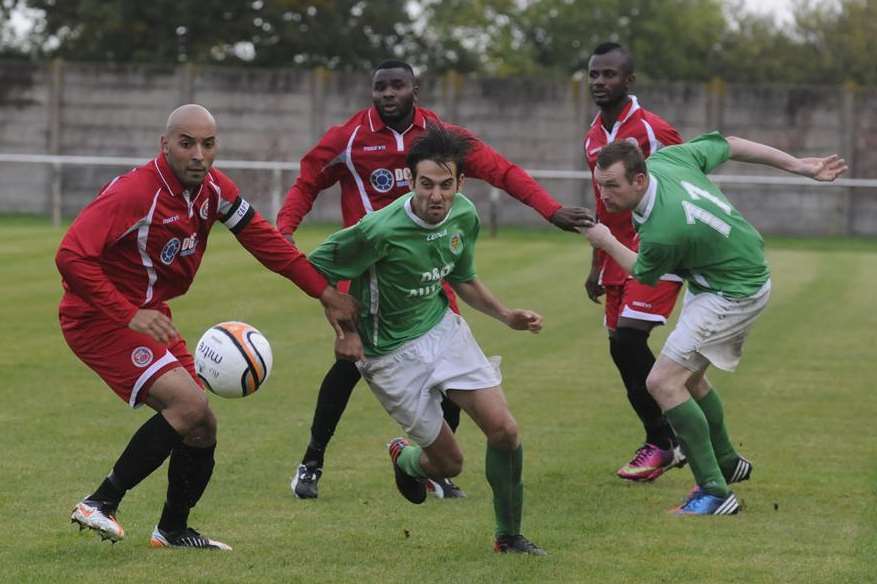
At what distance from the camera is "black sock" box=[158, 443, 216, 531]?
651 cm

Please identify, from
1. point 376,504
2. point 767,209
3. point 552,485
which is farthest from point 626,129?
point 767,209

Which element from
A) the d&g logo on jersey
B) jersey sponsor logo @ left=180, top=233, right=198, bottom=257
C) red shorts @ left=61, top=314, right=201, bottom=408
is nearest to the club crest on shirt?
jersey sponsor logo @ left=180, top=233, right=198, bottom=257

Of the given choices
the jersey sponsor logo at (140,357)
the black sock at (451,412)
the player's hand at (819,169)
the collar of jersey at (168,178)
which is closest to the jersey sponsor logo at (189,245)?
the collar of jersey at (168,178)

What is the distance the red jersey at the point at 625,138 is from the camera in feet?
28.4

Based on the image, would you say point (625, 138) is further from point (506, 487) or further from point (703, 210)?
point (506, 487)

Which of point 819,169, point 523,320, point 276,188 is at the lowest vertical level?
point 276,188

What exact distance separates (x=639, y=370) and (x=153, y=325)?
131 inches

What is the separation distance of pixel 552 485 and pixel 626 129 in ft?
6.78

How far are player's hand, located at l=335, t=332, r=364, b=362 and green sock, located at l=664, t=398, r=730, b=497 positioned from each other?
1736mm

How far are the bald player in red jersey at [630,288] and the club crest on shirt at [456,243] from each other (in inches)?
68.2

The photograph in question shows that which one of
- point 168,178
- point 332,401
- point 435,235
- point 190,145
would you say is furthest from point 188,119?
point 332,401

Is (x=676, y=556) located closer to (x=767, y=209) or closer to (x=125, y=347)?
(x=125, y=347)

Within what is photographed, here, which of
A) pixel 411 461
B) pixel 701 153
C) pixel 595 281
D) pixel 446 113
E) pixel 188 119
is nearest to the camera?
pixel 188 119

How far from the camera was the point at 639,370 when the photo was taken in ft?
27.9
